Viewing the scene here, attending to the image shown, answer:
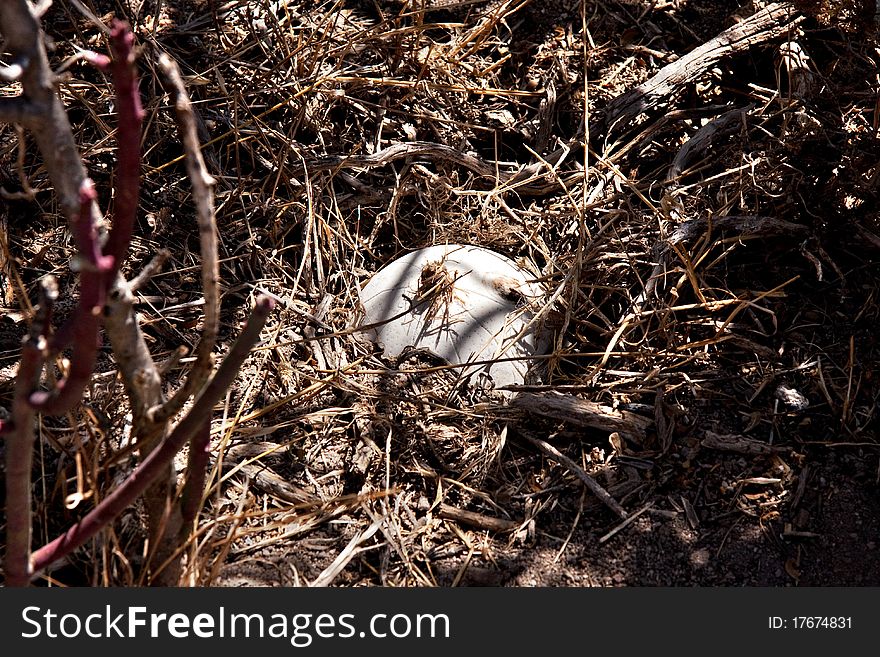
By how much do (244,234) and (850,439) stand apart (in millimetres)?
1763

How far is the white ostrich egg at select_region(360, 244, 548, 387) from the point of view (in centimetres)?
239

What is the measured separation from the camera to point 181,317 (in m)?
2.38

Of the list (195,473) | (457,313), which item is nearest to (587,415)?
(457,313)

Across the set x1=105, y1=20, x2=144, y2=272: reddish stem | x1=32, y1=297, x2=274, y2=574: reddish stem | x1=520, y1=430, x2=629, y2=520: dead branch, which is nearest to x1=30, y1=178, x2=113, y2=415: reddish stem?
x1=105, y1=20, x2=144, y2=272: reddish stem

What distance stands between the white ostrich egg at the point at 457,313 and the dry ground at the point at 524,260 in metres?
0.07

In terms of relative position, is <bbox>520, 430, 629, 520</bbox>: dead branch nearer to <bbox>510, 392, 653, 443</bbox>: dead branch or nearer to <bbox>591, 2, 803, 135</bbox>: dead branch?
<bbox>510, 392, 653, 443</bbox>: dead branch

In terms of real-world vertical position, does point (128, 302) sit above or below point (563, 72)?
below

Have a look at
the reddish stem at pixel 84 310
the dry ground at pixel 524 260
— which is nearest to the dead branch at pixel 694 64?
the dry ground at pixel 524 260

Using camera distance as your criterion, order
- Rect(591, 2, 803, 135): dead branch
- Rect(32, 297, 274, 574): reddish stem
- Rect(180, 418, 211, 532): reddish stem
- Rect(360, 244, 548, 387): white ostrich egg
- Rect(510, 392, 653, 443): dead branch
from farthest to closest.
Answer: Rect(591, 2, 803, 135): dead branch < Rect(360, 244, 548, 387): white ostrich egg < Rect(510, 392, 653, 443): dead branch < Rect(180, 418, 211, 532): reddish stem < Rect(32, 297, 274, 574): reddish stem

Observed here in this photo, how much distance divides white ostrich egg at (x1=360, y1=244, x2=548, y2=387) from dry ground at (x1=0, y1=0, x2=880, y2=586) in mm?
69

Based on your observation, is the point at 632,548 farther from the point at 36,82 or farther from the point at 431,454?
the point at 36,82

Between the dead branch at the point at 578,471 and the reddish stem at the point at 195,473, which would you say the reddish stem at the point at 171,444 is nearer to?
the reddish stem at the point at 195,473

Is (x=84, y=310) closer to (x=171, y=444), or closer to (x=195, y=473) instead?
(x=171, y=444)

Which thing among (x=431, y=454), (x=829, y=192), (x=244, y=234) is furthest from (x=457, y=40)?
(x=431, y=454)
